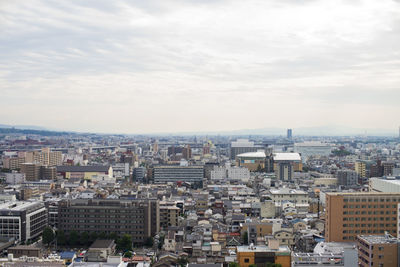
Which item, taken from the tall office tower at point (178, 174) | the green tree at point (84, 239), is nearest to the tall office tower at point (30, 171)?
the tall office tower at point (178, 174)

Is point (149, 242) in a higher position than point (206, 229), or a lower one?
lower

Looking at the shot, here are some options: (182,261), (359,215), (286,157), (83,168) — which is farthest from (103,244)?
(286,157)

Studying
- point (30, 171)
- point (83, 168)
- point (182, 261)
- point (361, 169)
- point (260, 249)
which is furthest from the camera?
point (361, 169)

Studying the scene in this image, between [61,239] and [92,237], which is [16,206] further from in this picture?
[92,237]

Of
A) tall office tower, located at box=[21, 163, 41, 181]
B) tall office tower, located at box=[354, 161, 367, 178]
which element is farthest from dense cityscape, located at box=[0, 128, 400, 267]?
tall office tower, located at box=[354, 161, 367, 178]

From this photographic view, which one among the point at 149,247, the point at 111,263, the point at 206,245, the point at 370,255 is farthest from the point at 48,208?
the point at 370,255

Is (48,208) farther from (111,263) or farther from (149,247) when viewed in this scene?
(111,263)

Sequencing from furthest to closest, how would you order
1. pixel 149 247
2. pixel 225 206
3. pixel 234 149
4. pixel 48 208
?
pixel 234 149 < pixel 225 206 < pixel 48 208 < pixel 149 247
